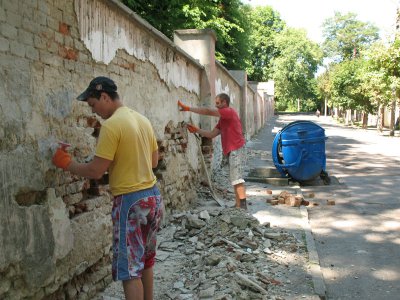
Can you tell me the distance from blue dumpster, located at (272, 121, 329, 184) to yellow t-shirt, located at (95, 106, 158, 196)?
7294mm

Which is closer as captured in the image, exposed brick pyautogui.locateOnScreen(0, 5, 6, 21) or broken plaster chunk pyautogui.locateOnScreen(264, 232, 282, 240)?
exposed brick pyautogui.locateOnScreen(0, 5, 6, 21)

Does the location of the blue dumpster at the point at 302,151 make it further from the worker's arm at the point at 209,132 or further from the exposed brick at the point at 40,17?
the exposed brick at the point at 40,17

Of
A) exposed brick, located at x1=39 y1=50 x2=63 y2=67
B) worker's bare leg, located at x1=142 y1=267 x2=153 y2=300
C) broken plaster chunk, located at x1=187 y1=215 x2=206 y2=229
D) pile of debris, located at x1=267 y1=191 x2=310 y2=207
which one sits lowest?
pile of debris, located at x1=267 y1=191 x2=310 y2=207

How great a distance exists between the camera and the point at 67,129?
3.56m

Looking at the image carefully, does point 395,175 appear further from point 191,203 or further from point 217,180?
point 191,203

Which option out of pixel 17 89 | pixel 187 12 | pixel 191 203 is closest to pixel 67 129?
pixel 17 89

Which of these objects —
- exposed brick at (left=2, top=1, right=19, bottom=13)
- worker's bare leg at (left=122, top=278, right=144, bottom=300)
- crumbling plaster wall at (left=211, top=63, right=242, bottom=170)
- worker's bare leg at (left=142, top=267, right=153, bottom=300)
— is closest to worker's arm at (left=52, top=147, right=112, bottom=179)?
worker's bare leg at (left=122, top=278, right=144, bottom=300)

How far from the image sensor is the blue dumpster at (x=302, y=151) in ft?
32.6

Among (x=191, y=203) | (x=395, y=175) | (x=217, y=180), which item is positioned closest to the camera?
(x=191, y=203)

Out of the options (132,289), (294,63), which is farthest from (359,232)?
(294,63)

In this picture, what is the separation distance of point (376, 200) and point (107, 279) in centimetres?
611

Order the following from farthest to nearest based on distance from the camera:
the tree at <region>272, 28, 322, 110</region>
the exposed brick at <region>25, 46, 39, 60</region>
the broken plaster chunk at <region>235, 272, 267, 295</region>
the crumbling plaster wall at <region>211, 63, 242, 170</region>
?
1. the tree at <region>272, 28, 322, 110</region>
2. the crumbling plaster wall at <region>211, 63, 242, 170</region>
3. the broken plaster chunk at <region>235, 272, 267, 295</region>
4. the exposed brick at <region>25, 46, 39, 60</region>

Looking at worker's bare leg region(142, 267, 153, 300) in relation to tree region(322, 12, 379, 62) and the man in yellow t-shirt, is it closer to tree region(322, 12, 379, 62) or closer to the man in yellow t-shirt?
the man in yellow t-shirt

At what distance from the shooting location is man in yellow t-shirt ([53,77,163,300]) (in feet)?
9.47
